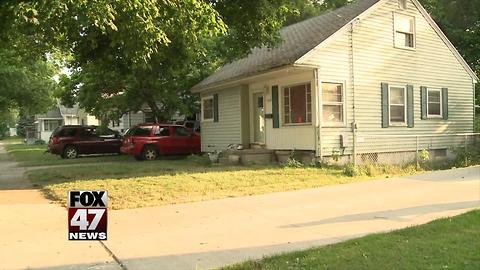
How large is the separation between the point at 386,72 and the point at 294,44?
342 cm

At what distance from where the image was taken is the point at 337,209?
10211 millimetres

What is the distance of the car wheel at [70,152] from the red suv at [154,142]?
15.0ft

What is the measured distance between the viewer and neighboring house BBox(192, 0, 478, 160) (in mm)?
16984

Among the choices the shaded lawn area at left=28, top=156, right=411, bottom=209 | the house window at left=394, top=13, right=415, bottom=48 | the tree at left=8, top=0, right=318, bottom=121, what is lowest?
the shaded lawn area at left=28, top=156, right=411, bottom=209

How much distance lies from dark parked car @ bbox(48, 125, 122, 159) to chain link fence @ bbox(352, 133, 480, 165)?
14.4 metres

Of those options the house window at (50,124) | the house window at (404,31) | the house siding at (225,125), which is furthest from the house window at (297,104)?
the house window at (50,124)

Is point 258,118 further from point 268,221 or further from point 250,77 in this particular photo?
point 268,221

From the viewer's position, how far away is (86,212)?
3.81m

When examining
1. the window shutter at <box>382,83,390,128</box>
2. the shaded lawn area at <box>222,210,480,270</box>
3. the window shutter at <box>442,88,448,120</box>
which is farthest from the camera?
the window shutter at <box>442,88,448,120</box>

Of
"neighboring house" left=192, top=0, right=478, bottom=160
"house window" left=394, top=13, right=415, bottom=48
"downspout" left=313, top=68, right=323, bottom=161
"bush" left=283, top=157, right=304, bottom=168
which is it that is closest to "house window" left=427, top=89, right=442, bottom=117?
"neighboring house" left=192, top=0, right=478, bottom=160

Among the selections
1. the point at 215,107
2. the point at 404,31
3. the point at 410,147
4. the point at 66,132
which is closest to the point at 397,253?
the point at 410,147

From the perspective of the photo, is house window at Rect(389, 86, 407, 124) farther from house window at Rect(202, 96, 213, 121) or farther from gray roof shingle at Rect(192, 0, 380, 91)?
house window at Rect(202, 96, 213, 121)

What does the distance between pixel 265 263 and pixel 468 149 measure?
17.0m

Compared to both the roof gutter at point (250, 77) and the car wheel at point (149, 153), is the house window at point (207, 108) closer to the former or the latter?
the roof gutter at point (250, 77)
